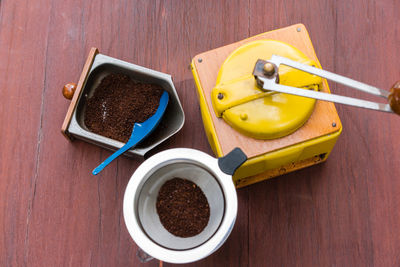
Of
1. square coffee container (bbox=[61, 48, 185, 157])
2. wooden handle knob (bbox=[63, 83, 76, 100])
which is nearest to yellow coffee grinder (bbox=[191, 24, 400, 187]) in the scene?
square coffee container (bbox=[61, 48, 185, 157])

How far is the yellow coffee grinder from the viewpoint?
1.83 feet

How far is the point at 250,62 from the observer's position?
23.1 inches

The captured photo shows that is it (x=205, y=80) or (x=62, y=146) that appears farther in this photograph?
(x=62, y=146)

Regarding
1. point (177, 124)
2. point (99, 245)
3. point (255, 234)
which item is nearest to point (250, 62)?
point (177, 124)

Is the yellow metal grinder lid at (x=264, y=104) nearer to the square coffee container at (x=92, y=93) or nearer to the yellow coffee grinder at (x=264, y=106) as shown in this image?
the yellow coffee grinder at (x=264, y=106)

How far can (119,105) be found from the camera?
0.71 meters

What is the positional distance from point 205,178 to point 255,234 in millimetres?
173

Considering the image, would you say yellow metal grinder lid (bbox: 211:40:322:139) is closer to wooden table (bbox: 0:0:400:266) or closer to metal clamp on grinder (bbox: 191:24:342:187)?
metal clamp on grinder (bbox: 191:24:342:187)

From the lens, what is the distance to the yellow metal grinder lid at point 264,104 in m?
0.56

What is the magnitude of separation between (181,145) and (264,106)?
22 cm

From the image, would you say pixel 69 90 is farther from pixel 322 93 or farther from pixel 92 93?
pixel 322 93

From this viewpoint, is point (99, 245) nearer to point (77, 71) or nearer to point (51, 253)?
point (51, 253)

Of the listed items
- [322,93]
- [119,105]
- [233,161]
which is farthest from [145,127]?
[322,93]

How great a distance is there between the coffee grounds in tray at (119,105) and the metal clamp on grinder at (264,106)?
130 millimetres
